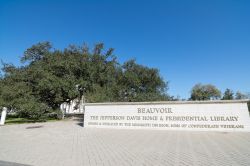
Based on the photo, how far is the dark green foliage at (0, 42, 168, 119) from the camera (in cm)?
2092

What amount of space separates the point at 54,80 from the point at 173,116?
51.8 ft

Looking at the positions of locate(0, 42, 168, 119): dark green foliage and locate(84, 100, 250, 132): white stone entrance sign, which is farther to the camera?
locate(0, 42, 168, 119): dark green foliage

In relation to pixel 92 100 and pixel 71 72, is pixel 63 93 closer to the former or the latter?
pixel 71 72

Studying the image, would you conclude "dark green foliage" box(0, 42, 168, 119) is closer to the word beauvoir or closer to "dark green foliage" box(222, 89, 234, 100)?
the word beauvoir

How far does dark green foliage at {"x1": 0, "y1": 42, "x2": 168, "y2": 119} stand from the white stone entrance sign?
7056 millimetres

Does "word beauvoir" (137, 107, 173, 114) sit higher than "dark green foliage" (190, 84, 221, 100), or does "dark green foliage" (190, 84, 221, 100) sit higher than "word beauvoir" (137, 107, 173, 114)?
"dark green foliage" (190, 84, 221, 100)

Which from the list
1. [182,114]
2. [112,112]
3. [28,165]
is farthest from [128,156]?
[112,112]

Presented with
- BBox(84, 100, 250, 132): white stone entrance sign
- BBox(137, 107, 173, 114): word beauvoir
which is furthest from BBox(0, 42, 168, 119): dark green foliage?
BBox(137, 107, 173, 114): word beauvoir

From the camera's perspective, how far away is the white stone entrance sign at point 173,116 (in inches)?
480

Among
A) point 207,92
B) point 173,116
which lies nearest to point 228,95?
point 207,92

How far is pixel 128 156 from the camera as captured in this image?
619 centimetres

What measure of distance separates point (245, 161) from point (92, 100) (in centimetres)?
1875

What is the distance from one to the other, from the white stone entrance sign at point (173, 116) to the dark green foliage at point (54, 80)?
7056 mm

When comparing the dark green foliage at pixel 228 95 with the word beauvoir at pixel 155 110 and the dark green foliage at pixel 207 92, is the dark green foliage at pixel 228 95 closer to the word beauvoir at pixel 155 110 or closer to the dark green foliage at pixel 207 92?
the dark green foliage at pixel 207 92
